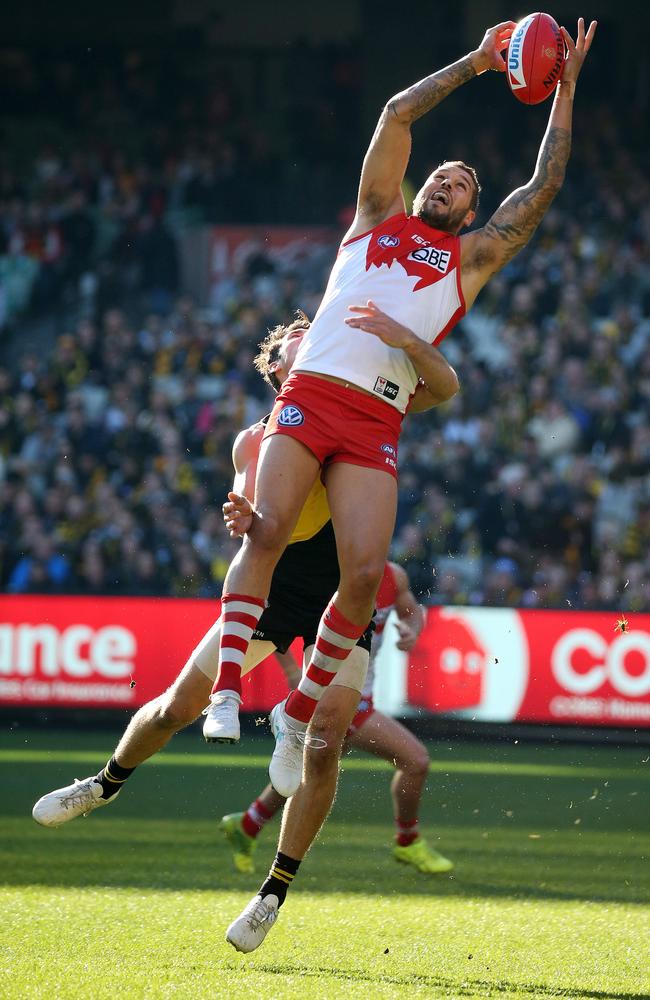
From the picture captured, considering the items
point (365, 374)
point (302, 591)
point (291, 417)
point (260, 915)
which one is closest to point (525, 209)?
point (365, 374)

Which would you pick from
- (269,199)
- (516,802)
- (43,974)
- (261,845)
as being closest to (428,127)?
(269,199)

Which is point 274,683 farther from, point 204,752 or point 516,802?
point 516,802

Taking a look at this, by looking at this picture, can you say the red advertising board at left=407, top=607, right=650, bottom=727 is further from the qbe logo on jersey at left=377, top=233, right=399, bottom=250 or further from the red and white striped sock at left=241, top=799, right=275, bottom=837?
the qbe logo on jersey at left=377, top=233, right=399, bottom=250

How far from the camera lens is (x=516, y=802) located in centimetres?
982

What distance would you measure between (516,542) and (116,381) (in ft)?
17.7

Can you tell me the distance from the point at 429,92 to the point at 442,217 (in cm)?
48

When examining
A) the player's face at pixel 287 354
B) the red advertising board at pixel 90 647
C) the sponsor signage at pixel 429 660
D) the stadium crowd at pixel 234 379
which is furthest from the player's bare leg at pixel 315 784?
the stadium crowd at pixel 234 379

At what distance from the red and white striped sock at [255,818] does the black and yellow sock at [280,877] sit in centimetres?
156

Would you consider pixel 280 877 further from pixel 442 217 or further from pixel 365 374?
pixel 442 217

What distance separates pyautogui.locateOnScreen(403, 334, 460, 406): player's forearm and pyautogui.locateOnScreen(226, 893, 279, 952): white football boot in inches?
78.1

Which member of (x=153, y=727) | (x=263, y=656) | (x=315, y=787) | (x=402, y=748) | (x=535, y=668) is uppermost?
(x=263, y=656)

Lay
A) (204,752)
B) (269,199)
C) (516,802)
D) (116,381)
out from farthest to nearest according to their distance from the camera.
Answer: (269,199) < (116,381) < (204,752) < (516,802)

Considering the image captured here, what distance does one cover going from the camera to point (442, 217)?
576 centimetres

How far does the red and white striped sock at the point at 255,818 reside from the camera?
6996 millimetres
